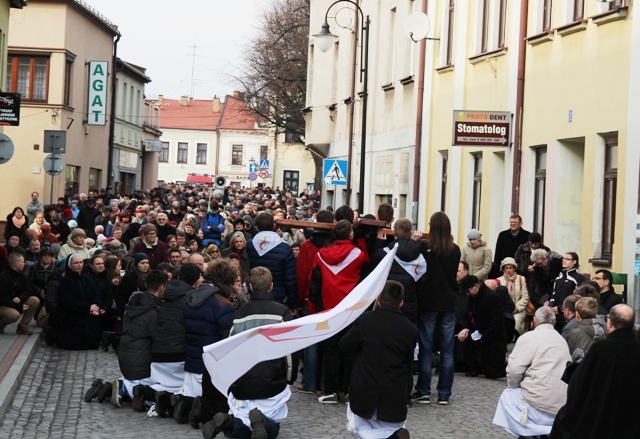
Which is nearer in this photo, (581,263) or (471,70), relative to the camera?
(581,263)

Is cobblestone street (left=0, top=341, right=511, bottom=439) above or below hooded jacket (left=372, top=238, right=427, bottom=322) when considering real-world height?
below

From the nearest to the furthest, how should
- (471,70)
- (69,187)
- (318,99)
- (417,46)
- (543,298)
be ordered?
(543,298)
(471,70)
(417,46)
(318,99)
(69,187)

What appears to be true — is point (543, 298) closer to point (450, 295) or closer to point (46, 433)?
point (450, 295)

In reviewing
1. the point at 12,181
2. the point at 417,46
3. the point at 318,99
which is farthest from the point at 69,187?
the point at 417,46

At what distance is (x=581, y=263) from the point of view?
20.2 meters

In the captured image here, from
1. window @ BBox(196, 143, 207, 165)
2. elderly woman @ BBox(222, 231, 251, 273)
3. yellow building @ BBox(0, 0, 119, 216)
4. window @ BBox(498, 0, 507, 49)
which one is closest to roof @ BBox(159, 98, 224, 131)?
window @ BBox(196, 143, 207, 165)

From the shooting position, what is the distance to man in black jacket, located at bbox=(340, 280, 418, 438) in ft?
34.0

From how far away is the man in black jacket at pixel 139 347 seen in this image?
13.2 m

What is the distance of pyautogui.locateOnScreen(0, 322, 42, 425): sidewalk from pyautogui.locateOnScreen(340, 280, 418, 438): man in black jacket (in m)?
3.76

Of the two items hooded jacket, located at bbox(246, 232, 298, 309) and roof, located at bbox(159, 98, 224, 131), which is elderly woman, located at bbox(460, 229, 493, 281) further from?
roof, located at bbox(159, 98, 224, 131)

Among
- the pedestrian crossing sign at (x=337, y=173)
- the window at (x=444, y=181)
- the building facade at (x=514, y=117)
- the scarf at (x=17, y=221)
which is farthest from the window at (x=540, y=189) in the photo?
the scarf at (x=17, y=221)

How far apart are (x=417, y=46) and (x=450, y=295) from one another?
59.6 ft

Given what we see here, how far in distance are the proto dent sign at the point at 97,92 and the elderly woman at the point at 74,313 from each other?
107 feet

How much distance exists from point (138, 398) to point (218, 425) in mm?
2218
